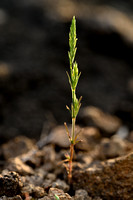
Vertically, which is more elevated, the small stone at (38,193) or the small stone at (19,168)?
the small stone at (19,168)

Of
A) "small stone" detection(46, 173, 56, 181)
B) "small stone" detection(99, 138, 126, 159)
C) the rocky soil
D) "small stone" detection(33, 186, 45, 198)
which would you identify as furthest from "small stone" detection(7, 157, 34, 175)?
"small stone" detection(99, 138, 126, 159)

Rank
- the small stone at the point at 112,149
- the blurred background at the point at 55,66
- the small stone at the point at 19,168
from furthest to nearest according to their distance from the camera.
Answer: the blurred background at the point at 55,66
the small stone at the point at 112,149
the small stone at the point at 19,168

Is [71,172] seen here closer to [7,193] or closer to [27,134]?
[7,193]

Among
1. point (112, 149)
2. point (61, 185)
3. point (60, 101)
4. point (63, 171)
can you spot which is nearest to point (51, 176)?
point (63, 171)

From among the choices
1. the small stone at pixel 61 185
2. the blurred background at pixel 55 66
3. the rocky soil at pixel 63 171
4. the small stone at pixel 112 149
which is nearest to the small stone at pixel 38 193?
the rocky soil at pixel 63 171

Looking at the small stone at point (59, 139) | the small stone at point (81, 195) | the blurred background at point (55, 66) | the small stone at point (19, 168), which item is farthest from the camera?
the blurred background at point (55, 66)

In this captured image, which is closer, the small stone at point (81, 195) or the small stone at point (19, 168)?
the small stone at point (81, 195)

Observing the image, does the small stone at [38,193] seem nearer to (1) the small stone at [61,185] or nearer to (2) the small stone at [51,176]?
(1) the small stone at [61,185]

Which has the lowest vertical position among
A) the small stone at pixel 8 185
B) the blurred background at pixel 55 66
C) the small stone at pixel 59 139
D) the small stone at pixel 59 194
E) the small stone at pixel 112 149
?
the small stone at pixel 59 194
